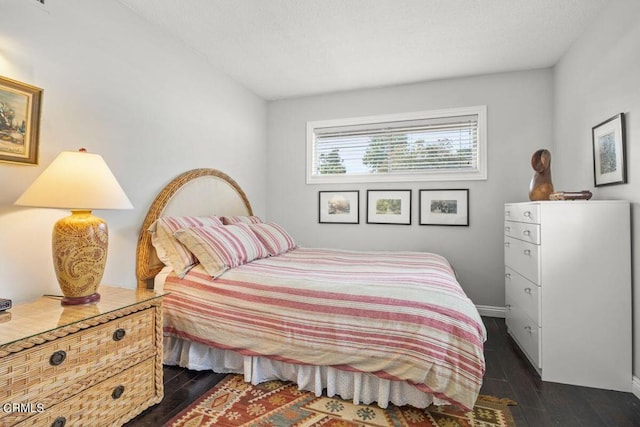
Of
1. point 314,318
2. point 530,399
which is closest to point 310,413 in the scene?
point 314,318

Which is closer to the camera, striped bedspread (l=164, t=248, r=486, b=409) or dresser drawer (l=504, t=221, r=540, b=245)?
striped bedspread (l=164, t=248, r=486, b=409)

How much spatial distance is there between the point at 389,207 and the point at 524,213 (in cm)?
150

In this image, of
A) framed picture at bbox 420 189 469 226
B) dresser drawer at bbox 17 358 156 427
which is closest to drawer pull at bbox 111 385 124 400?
dresser drawer at bbox 17 358 156 427

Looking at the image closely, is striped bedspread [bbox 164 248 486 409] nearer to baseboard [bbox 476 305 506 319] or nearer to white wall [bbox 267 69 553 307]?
white wall [bbox 267 69 553 307]

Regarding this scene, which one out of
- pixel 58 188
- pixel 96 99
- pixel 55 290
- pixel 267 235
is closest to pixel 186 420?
pixel 55 290

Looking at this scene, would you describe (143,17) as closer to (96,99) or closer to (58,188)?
(96,99)

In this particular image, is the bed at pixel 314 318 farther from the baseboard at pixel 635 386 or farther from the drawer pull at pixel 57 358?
the baseboard at pixel 635 386

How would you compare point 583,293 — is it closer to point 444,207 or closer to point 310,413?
point 444,207

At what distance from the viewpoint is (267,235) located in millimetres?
2949

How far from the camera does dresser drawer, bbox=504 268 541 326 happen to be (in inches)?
85.3

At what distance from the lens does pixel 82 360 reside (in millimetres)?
1414

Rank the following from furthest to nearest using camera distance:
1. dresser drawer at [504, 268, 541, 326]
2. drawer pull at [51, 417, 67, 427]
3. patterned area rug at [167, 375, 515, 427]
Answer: dresser drawer at [504, 268, 541, 326]
patterned area rug at [167, 375, 515, 427]
drawer pull at [51, 417, 67, 427]

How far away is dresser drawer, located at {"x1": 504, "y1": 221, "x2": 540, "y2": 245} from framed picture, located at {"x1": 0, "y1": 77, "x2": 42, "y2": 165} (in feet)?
10.0

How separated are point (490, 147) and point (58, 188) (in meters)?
3.56
